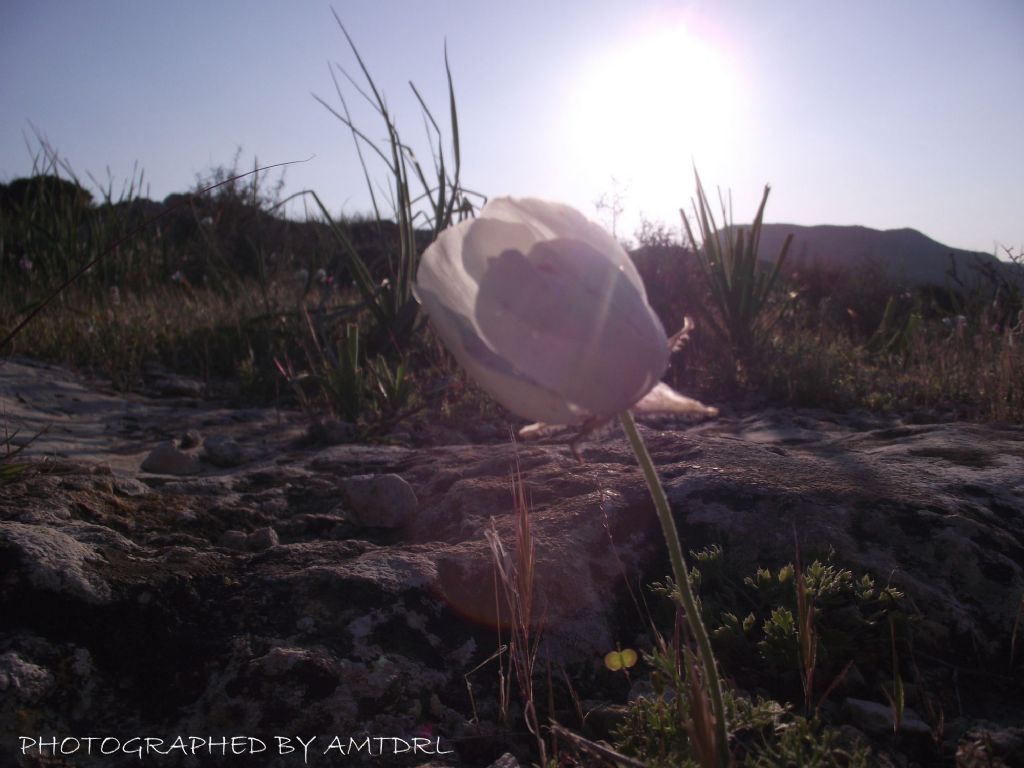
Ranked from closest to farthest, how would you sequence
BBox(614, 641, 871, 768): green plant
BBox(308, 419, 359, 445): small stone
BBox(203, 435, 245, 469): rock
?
BBox(614, 641, 871, 768): green plant < BBox(203, 435, 245, 469): rock < BBox(308, 419, 359, 445): small stone

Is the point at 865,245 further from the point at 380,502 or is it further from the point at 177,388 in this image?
the point at 380,502

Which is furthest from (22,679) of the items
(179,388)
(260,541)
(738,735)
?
(179,388)

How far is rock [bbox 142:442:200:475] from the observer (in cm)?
244

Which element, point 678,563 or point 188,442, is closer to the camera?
point 678,563

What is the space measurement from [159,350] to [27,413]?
86.5 inches

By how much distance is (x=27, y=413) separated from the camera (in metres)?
2.97

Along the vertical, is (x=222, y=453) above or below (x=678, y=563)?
below

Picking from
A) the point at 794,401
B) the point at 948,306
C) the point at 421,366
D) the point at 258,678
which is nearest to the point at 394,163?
the point at 421,366

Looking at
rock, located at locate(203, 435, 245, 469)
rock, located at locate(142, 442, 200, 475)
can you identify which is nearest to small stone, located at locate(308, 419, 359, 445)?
rock, located at locate(203, 435, 245, 469)

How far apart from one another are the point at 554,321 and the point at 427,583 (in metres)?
0.86

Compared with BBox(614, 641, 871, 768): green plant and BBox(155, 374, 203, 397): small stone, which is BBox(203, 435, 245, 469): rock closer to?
BBox(155, 374, 203, 397): small stone

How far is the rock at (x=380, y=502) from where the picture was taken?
73.1 inches

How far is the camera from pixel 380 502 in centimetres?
186

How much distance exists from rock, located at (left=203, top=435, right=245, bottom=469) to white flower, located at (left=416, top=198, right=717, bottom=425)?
207cm
